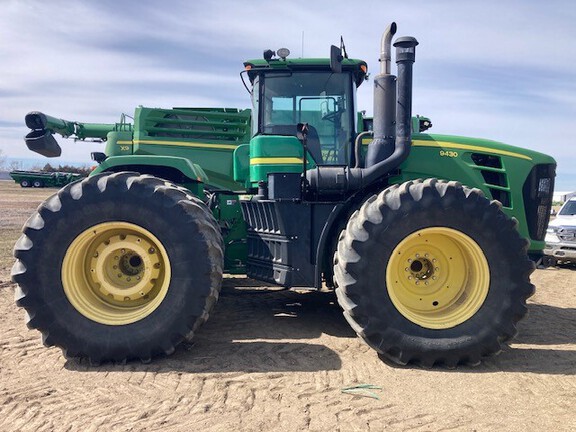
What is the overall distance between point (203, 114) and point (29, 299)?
5.24 metres

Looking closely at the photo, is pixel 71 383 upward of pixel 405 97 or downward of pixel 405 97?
downward

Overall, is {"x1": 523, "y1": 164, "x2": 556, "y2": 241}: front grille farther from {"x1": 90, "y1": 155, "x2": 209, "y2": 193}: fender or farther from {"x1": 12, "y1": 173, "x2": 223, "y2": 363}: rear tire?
{"x1": 90, "y1": 155, "x2": 209, "y2": 193}: fender

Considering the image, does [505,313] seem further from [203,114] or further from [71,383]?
[203,114]

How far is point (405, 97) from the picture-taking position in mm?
4547

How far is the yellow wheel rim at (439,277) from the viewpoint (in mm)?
4055

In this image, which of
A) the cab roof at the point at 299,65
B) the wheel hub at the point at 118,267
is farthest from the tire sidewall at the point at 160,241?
the cab roof at the point at 299,65

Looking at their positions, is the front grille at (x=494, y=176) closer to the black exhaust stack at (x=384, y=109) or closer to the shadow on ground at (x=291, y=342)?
the black exhaust stack at (x=384, y=109)

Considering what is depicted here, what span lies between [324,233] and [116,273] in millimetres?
1938

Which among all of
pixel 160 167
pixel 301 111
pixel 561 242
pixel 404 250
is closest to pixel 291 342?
pixel 404 250

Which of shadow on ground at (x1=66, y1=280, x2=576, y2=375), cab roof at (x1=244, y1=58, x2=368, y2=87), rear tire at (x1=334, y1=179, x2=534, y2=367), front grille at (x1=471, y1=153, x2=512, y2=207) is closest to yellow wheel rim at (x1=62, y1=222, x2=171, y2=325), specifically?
shadow on ground at (x1=66, y1=280, x2=576, y2=375)

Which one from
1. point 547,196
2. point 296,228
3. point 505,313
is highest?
point 547,196

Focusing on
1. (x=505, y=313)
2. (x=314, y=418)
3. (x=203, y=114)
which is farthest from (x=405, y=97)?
(x=203, y=114)

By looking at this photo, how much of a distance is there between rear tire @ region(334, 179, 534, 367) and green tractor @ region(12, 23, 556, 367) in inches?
0.5

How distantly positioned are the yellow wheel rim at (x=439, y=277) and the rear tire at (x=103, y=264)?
1639 millimetres
